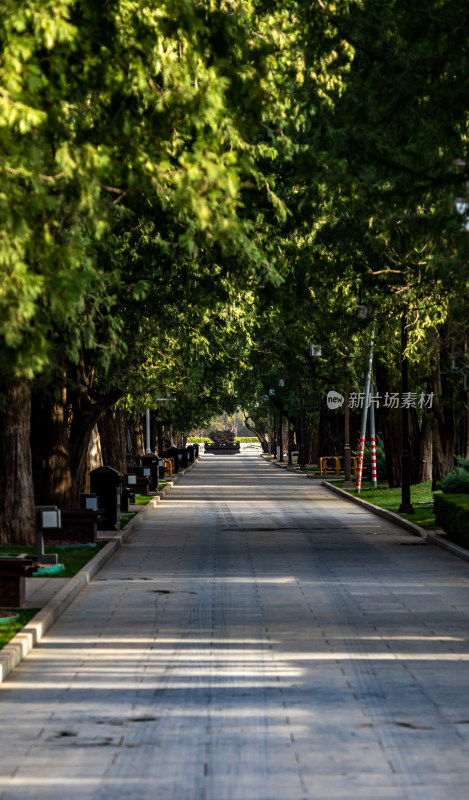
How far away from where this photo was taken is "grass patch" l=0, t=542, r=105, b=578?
61.6 feet

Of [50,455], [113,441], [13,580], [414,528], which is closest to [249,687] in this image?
[13,580]

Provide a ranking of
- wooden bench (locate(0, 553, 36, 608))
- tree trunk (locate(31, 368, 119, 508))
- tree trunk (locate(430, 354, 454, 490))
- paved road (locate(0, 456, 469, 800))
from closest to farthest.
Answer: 1. paved road (locate(0, 456, 469, 800))
2. wooden bench (locate(0, 553, 36, 608))
3. tree trunk (locate(31, 368, 119, 508))
4. tree trunk (locate(430, 354, 454, 490))

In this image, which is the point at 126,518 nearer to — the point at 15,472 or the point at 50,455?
the point at 50,455

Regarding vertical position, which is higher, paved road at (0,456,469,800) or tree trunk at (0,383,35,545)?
tree trunk at (0,383,35,545)

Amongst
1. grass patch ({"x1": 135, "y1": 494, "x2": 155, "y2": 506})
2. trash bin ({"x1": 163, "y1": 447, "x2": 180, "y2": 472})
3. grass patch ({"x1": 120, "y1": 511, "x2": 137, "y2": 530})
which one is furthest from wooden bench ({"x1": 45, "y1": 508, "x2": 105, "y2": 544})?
trash bin ({"x1": 163, "y1": 447, "x2": 180, "y2": 472})

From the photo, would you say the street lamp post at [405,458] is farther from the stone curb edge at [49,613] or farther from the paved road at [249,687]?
the paved road at [249,687]

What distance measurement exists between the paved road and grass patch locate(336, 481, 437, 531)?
7655 mm

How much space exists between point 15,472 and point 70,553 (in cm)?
168

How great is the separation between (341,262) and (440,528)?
728 centimetres

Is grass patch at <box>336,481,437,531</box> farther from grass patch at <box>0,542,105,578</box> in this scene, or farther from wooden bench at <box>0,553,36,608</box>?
wooden bench at <box>0,553,36,608</box>

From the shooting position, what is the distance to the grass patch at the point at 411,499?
91.2 ft

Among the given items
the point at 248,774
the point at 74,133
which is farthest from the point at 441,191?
the point at 248,774

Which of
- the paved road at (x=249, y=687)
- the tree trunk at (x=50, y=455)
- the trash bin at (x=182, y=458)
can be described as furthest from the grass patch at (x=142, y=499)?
the trash bin at (x=182, y=458)

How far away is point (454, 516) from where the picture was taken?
22344 millimetres
